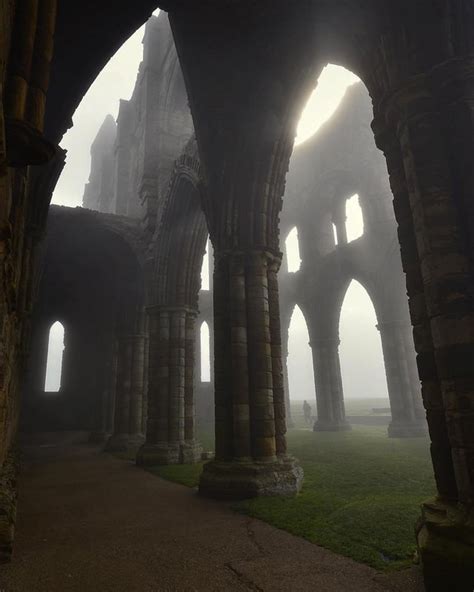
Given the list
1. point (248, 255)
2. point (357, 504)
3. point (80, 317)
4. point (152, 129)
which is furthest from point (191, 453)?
point (80, 317)

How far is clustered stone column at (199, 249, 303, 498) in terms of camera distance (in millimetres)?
5570

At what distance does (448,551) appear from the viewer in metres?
2.50

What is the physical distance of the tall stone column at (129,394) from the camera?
12664mm

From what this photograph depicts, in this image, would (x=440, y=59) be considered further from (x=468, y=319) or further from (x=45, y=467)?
(x=45, y=467)

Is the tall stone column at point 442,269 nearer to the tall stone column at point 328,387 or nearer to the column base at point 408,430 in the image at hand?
the column base at point 408,430

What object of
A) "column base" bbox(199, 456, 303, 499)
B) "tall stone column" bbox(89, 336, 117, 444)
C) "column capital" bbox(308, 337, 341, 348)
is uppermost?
"column capital" bbox(308, 337, 341, 348)

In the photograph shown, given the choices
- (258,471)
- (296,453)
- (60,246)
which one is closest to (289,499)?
(258,471)

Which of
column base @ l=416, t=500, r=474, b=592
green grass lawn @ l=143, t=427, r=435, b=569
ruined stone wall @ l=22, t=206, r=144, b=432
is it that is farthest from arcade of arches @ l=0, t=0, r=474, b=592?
green grass lawn @ l=143, t=427, r=435, b=569

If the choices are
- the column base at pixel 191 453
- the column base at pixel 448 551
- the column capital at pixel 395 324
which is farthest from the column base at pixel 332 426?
the column base at pixel 448 551

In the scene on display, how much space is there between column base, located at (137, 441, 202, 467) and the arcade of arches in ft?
0.11

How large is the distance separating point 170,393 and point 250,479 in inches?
180

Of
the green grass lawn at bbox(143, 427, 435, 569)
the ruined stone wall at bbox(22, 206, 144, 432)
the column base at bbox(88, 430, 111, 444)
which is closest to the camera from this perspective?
the green grass lawn at bbox(143, 427, 435, 569)

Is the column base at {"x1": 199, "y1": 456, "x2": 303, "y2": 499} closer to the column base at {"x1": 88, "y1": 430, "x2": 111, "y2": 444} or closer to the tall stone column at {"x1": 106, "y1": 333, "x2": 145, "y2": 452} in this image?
the tall stone column at {"x1": 106, "y1": 333, "x2": 145, "y2": 452}

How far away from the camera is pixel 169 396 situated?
967 centimetres
